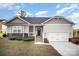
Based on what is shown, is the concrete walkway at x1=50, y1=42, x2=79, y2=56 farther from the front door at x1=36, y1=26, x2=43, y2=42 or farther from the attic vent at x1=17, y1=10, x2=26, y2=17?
the attic vent at x1=17, y1=10, x2=26, y2=17

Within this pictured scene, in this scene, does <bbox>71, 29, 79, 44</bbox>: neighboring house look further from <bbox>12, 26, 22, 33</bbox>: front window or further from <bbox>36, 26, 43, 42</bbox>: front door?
<bbox>12, 26, 22, 33</bbox>: front window

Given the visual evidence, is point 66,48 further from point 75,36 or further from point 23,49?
point 23,49

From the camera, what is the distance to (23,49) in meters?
3.73

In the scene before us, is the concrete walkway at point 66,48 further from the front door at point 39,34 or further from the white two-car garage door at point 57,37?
the front door at point 39,34

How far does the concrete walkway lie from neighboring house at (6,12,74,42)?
4.0 inches

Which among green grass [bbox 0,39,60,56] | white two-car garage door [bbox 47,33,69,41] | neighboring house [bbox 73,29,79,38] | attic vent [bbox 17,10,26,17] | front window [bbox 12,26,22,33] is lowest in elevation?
green grass [bbox 0,39,60,56]

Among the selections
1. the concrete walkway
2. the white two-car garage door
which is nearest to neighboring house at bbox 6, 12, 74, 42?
the white two-car garage door

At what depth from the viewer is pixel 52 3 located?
3.68 metres

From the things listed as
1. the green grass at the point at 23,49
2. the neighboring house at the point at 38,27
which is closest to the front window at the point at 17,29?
the neighboring house at the point at 38,27

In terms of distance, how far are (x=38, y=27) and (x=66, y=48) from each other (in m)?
0.49

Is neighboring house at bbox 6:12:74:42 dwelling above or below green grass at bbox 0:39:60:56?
above

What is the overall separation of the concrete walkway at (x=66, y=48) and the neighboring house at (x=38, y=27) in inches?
4.0

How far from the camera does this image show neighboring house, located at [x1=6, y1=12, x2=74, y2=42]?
12.3ft

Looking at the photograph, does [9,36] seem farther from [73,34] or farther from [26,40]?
[73,34]
